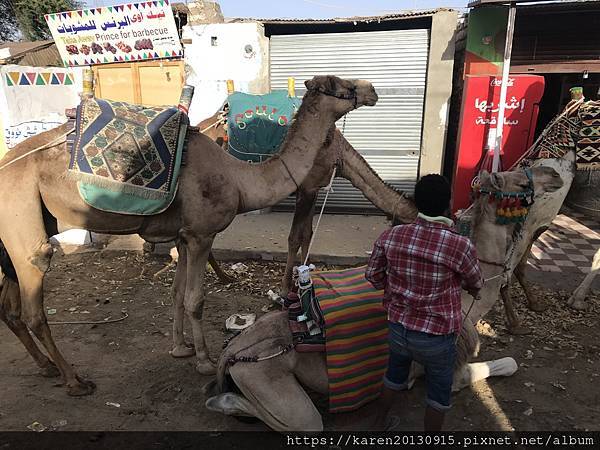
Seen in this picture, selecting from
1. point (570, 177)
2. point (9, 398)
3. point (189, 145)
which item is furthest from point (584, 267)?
point (9, 398)

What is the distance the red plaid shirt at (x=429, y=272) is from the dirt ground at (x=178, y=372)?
95 centimetres

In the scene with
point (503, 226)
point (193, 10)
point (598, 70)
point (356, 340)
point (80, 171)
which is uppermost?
point (193, 10)

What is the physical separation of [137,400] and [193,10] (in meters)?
7.46

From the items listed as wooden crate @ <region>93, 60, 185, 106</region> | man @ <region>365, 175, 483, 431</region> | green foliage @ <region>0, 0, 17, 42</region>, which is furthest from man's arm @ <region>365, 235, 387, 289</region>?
green foliage @ <region>0, 0, 17, 42</region>

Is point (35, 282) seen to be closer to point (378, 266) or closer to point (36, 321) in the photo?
point (36, 321)

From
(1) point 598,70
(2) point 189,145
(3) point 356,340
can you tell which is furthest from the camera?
(1) point 598,70

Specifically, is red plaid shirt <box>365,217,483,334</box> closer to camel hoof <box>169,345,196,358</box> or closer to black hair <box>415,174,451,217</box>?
black hair <box>415,174,451,217</box>

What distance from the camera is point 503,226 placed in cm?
292

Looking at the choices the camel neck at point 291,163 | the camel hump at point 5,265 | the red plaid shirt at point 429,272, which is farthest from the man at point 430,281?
the camel hump at point 5,265

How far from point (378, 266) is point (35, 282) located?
2317 millimetres

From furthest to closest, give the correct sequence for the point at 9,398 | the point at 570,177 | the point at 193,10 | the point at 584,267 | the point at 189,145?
the point at 193,10, the point at 584,267, the point at 570,177, the point at 189,145, the point at 9,398

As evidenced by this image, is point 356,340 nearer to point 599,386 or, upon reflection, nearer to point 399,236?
point 399,236

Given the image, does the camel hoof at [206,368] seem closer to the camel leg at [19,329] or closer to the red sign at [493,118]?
the camel leg at [19,329]

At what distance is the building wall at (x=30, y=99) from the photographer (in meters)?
5.81
